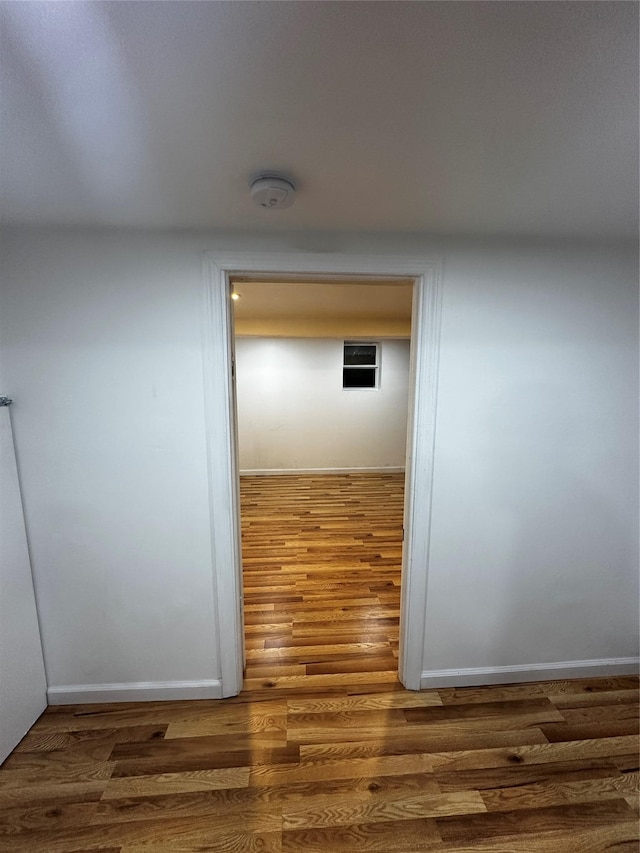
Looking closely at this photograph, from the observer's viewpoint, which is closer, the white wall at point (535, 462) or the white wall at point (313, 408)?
the white wall at point (535, 462)

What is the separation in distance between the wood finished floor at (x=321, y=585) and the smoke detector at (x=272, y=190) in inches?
86.1

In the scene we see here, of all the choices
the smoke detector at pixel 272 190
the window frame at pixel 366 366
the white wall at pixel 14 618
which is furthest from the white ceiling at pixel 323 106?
the window frame at pixel 366 366

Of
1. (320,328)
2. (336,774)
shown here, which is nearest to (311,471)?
(320,328)

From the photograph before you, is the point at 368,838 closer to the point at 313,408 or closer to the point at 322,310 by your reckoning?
the point at 322,310

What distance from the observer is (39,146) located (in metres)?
0.86

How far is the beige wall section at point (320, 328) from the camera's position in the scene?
4820 millimetres

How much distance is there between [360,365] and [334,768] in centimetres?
478

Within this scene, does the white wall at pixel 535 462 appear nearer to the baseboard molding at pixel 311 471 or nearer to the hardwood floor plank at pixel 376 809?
the hardwood floor plank at pixel 376 809

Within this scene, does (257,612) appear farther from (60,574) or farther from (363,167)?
(363,167)

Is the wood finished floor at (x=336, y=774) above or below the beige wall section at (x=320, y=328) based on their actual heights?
below

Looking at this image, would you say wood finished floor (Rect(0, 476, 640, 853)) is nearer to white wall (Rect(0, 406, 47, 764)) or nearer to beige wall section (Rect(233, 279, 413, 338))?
white wall (Rect(0, 406, 47, 764))

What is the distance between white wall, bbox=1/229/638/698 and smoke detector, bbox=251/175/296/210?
31 centimetres

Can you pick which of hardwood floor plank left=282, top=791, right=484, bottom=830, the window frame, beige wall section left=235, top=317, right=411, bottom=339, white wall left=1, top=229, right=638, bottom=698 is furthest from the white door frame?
the window frame

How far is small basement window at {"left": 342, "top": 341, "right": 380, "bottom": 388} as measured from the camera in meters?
5.40
